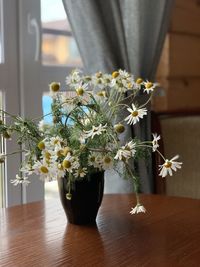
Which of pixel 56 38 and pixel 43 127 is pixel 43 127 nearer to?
pixel 43 127

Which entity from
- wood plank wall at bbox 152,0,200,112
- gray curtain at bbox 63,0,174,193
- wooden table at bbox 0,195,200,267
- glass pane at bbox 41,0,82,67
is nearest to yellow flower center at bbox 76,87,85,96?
wooden table at bbox 0,195,200,267

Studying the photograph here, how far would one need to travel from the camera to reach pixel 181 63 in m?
2.49

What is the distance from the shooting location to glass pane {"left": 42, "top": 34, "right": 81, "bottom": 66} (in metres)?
2.02

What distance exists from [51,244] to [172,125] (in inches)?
45.5

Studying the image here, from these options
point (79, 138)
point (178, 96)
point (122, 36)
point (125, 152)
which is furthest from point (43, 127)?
point (178, 96)

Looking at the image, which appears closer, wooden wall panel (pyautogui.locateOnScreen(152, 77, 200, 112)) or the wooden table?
the wooden table

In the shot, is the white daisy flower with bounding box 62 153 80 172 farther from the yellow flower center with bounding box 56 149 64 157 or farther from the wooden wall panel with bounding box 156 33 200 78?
the wooden wall panel with bounding box 156 33 200 78

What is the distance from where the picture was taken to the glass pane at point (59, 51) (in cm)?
202

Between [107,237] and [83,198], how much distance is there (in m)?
0.11

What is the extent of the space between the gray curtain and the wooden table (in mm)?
626

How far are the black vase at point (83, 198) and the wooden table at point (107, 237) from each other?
0.03 m

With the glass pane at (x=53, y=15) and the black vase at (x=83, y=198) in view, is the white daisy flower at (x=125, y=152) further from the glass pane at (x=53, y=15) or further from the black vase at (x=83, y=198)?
the glass pane at (x=53, y=15)

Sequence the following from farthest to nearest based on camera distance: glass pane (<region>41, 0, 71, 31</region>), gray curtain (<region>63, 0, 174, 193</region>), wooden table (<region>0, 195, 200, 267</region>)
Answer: glass pane (<region>41, 0, 71, 31</region>), gray curtain (<region>63, 0, 174, 193</region>), wooden table (<region>0, 195, 200, 267</region>)

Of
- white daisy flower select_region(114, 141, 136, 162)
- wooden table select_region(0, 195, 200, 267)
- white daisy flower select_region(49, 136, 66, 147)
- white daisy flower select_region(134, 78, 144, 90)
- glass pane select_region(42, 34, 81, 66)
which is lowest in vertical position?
wooden table select_region(0, 195, 200, 267)
